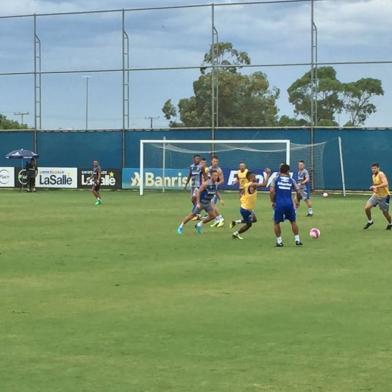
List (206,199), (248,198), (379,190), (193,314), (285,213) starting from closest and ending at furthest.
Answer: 1. (193,314)
2. (285,213)
3. (248,198)
4. (206,199)
5. (379,190)

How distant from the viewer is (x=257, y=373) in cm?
733

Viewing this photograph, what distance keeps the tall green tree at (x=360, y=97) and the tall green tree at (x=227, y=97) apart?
4290mm

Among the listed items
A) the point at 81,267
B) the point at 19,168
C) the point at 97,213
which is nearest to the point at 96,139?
the point at 19,168

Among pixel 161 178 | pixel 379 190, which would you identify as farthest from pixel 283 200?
pixel 161 178

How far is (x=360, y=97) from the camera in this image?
1839 inches

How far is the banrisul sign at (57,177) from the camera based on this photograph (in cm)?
5044

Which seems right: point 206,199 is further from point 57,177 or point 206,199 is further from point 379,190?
point 57,177

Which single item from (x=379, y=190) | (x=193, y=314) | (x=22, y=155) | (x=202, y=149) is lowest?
(x=193, y=314)

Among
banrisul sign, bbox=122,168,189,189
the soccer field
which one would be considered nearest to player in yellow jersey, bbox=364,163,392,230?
the soccer field

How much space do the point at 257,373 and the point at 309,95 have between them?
4154 centimetres

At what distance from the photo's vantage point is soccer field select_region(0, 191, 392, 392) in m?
7.27

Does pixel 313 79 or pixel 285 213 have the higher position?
pixel 313 79

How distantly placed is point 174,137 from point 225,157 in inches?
161

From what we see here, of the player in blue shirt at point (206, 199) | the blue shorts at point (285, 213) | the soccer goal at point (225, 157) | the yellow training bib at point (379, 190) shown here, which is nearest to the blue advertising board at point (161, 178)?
the soccer goal at point (225, 157)
